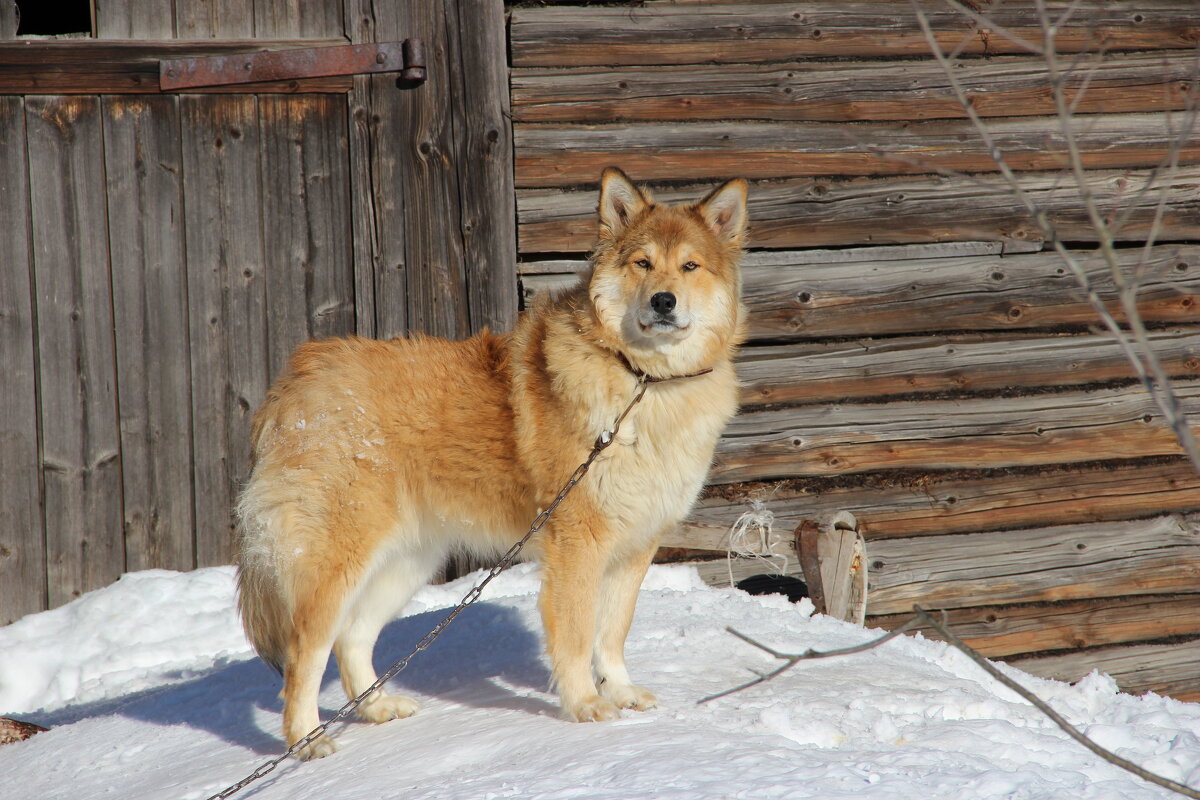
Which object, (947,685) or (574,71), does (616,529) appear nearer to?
(947,685)

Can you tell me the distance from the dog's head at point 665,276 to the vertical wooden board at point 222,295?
2.44 metres

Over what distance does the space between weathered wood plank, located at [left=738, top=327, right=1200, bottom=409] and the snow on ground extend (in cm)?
128

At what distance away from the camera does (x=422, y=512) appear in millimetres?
3412

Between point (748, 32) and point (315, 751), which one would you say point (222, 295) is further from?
point (748, 32)

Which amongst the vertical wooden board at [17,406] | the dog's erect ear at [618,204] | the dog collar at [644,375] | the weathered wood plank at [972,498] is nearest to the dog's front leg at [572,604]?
the dog collar at [644,375]

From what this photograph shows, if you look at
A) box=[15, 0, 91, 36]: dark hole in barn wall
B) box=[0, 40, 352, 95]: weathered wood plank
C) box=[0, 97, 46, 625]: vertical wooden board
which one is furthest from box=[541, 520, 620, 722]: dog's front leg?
box=[15, 0, 91, 36]: dark hole in barn wall

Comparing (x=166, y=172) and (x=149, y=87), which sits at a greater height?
(x=149, y=87)

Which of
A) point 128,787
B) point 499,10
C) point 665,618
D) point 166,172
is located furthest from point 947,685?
point 166,172

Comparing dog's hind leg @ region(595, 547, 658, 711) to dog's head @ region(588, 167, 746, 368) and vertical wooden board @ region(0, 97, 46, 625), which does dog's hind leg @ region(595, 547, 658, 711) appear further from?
vertical wooden board @ region(0, 97, 46, 625)

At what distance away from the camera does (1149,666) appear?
19.0 feet

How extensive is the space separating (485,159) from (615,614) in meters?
2.76

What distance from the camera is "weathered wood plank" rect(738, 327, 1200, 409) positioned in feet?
17.6

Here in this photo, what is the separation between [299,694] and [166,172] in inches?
122

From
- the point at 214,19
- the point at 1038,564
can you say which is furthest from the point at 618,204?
the point at 1038,564
